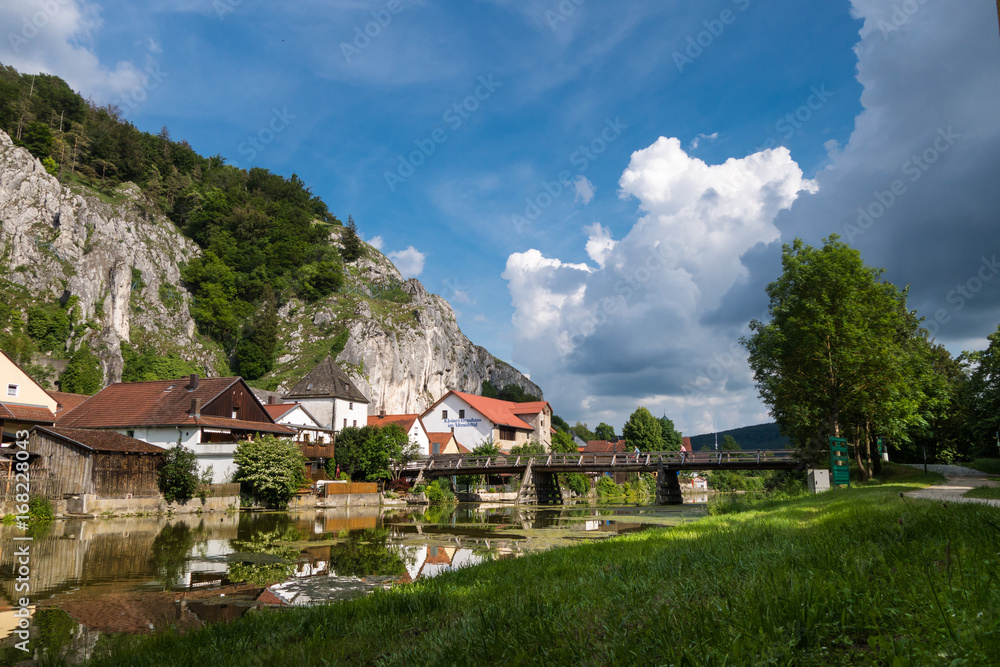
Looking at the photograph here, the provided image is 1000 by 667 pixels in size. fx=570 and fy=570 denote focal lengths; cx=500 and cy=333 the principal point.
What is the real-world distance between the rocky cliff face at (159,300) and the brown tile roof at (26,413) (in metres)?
31.6

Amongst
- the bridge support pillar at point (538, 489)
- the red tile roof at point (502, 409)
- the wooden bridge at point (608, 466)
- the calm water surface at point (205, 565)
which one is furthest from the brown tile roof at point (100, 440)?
the red tile roof at point (502, 409)

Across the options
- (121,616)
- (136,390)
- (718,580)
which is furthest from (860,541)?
(136,390)

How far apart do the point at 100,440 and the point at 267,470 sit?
894cm

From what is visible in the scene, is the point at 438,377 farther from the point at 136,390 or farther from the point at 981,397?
the point at 981,397

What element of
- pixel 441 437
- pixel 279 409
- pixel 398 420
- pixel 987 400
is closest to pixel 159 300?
pixel 279 409

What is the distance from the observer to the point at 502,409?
271 ft

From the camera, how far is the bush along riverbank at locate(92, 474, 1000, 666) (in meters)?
2.72

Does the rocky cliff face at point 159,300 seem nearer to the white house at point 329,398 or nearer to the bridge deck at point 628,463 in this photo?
the white house at point 329,398

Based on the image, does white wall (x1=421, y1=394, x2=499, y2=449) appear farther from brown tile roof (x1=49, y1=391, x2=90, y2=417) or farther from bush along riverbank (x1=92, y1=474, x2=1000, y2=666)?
bush along riverbank (x1=92, y1=474, x2=1000, y2=666)

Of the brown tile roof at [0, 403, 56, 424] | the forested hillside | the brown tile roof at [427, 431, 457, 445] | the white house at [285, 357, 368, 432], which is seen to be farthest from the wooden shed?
the forested hillside

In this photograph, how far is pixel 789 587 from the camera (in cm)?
356

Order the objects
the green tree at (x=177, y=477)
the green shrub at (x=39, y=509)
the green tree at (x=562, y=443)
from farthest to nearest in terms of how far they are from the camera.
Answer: the green tree at (x=562, y=443)
the green tree at (x=177, y=477)
the green shrub at (x=39, y=509)

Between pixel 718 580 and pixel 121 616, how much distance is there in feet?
29.3

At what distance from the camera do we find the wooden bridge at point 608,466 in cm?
4183
